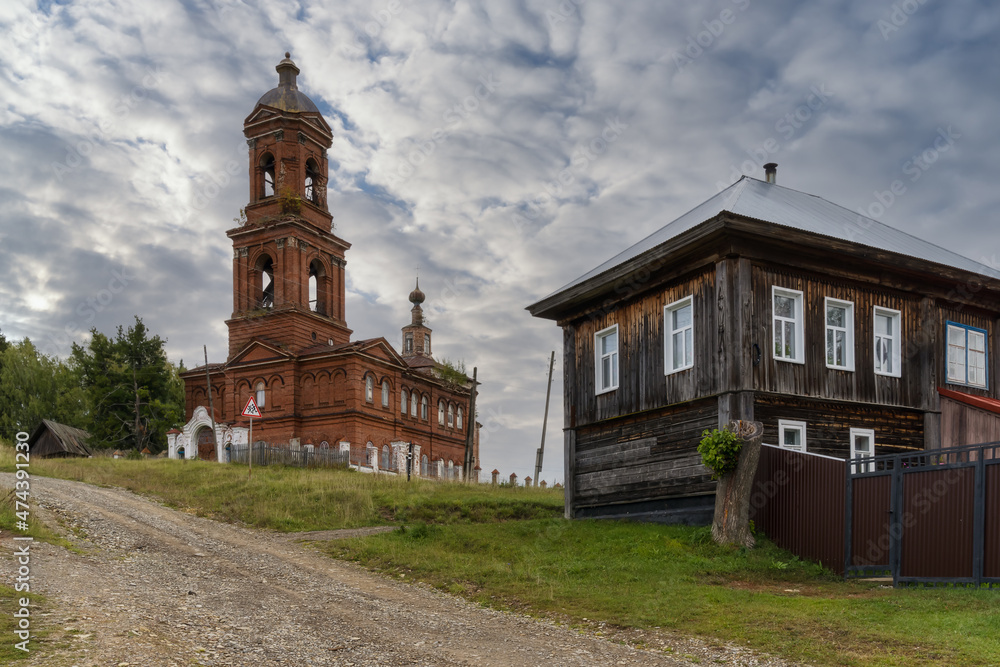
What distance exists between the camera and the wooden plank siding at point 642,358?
1781 cm

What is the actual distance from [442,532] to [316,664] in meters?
9.67

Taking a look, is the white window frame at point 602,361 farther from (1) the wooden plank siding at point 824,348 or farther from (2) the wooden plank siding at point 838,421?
(2) the wooden plank siding at point 838,421

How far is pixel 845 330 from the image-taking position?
60.6 ft

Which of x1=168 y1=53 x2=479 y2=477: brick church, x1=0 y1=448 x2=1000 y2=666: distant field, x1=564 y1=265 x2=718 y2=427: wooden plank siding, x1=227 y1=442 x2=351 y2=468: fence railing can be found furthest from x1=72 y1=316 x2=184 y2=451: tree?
x1=564 y1=265 x2=718 y2=427: wooden plank siding

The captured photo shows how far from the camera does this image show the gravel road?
845 centimetres

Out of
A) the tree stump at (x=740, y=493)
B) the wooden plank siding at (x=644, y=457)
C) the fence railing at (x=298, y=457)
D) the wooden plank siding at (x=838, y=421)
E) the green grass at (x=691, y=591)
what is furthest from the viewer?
the fence railing at (x=298, y=457)

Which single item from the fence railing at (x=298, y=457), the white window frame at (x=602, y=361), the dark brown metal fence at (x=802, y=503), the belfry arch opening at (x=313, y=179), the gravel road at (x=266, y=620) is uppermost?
the belfry arch opening at (x=313, y=179)

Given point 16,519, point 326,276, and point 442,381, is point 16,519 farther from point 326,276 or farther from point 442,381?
point 442,381

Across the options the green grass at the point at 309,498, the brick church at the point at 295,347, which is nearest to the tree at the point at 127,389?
the brick church at the point at 295,347

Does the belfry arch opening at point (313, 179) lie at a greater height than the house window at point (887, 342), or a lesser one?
greater

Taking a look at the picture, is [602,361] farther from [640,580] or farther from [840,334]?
[640,580]

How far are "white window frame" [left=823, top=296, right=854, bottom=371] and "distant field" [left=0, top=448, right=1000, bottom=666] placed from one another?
15.8 feet

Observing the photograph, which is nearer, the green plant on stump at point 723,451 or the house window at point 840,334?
the green plant on stump at point 723,451

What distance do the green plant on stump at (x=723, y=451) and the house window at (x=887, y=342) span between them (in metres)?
5.34
